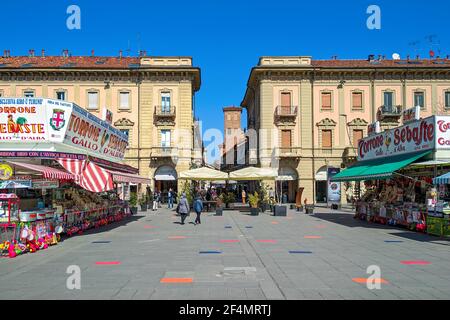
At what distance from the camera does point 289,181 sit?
43.1m

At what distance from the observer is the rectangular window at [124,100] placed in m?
42.2

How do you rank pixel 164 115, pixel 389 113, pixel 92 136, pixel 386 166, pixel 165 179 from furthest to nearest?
pixel 389 113
pixel 165 179
pixel 164 115
pixel 92 136
pixel 386 166

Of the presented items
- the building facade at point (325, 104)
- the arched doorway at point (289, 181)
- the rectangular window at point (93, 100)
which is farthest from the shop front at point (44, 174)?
the building facade at point (325, 104)

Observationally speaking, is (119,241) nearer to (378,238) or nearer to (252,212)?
(378,238)

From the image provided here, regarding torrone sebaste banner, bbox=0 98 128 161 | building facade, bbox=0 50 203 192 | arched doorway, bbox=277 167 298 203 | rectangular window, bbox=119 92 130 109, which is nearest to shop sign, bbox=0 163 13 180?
torrone sebaste banner, bbox=0 98 128 161

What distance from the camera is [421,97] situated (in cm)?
4244

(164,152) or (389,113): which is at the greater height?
(389,113)

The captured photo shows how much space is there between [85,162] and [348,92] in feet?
107

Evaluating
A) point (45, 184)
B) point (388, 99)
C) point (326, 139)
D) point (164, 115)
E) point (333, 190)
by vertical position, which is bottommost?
point (333, 190)

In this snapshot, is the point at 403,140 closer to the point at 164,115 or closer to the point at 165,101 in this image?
the point at 164,115

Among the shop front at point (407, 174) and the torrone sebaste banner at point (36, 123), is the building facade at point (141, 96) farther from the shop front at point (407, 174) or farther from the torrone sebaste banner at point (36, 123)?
the torrone sebaste banner at point (36, 123)

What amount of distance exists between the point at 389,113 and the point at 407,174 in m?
23.9

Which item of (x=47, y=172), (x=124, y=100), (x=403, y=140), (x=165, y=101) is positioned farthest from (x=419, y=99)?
(x=47, y=172)

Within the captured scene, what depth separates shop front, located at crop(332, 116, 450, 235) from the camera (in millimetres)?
16109
